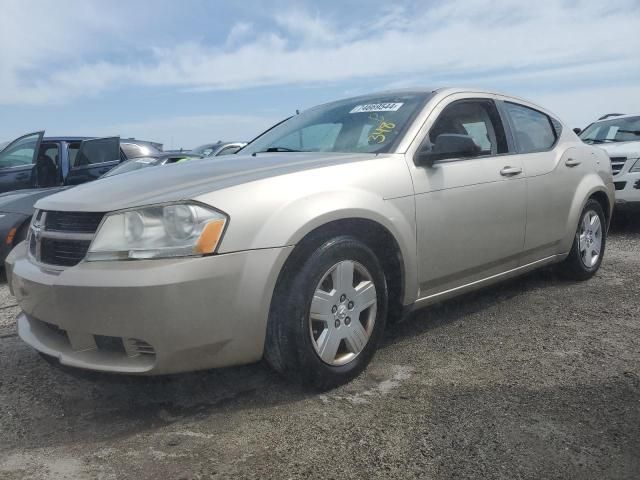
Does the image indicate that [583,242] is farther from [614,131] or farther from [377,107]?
[614,131]

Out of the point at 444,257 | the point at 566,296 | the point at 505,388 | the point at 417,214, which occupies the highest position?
the point at 417,214

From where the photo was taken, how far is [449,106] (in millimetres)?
3639

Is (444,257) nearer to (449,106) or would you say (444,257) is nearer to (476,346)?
(476,346)

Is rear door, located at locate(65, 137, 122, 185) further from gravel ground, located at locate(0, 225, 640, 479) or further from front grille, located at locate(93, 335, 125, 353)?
front grille, located at locate(93, 335, 125, 353)

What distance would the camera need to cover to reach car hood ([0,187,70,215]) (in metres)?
5.72

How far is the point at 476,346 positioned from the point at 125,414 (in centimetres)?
194

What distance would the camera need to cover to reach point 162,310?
2324mm

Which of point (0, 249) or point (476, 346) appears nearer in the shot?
point (476, 346)

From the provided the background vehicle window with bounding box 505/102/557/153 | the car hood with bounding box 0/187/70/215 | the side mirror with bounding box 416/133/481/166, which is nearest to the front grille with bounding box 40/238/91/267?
the side mirror with bounding box 416/133/481/166

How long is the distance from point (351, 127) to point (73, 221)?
5.60ft

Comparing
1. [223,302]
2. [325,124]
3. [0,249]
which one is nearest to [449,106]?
[325,124]

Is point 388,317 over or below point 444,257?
below

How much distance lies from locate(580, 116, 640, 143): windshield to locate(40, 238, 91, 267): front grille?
305 inches

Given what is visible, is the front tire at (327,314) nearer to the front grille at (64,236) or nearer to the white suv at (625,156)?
the front grille at (64,236)
